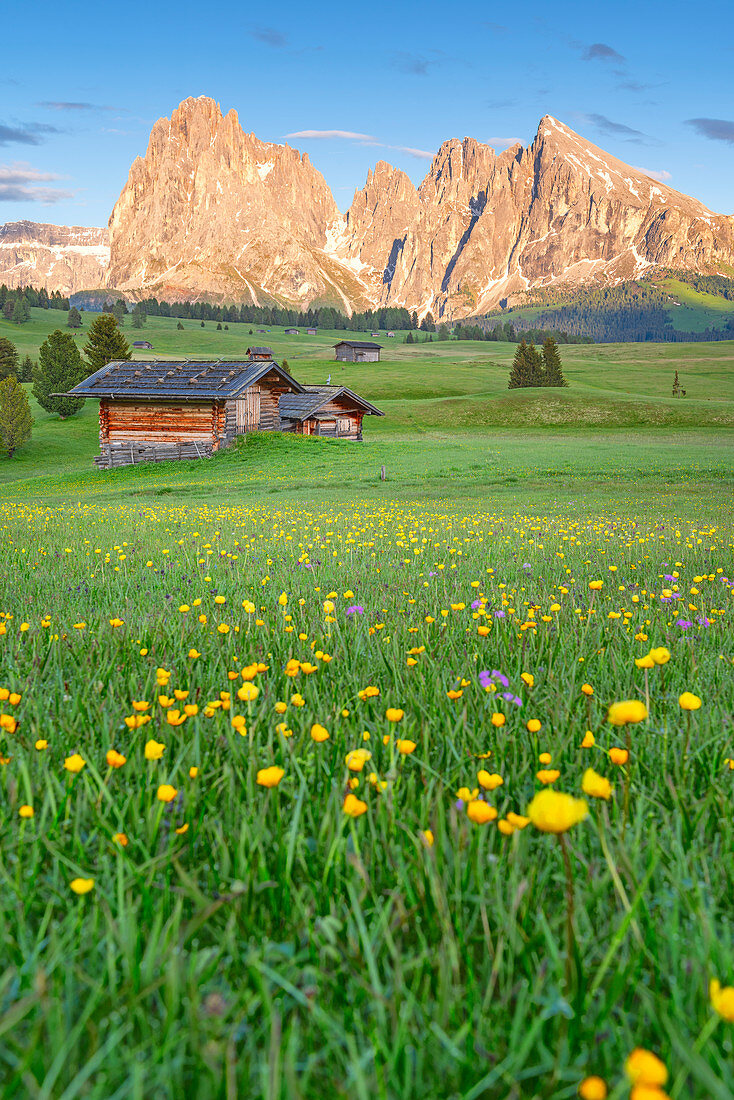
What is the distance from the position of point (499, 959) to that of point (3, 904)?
0.93 m

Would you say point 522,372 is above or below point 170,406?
above

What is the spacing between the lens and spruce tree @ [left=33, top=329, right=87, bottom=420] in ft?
187

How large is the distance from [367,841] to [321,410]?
4184 cm

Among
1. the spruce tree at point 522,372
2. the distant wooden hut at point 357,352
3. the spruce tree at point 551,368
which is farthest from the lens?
the distant wooden hut at point 357,352

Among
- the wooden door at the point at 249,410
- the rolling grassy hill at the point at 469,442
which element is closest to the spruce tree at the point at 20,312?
the rolling grassy hill at the point at 469,442

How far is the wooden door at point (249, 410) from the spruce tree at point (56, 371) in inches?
1173

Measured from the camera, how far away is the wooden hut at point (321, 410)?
41.0 meters

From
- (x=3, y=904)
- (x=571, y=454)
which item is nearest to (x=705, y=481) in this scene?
(x=571, y=454)

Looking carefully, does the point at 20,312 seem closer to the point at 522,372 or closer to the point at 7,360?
the point at 7,360

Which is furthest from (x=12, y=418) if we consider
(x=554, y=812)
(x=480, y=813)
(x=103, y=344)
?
(x=554, y=812)

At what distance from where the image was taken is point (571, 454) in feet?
98.0

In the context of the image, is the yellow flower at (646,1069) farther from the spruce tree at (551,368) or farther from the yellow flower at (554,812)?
the spruce tree at (551,368)

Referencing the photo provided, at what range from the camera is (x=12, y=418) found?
40750 mm

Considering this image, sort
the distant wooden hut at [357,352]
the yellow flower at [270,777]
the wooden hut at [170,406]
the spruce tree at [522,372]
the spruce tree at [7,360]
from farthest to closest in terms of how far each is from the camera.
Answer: the distant wooden hut at [357,352] < the spruce tree at [522,372] < the spruce tree at [7,360] < the wooden hut at [170,406] < the yellow flower at [270,777]
